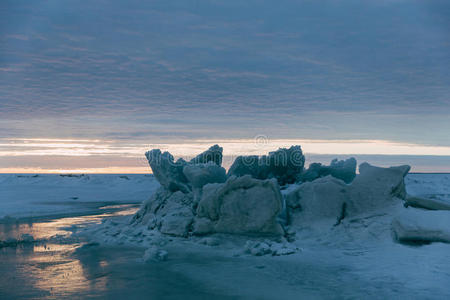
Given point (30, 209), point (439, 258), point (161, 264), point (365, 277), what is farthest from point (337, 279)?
point (30, 209)

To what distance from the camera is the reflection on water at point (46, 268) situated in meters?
7.30

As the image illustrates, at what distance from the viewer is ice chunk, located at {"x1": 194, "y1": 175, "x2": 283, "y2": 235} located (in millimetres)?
11961

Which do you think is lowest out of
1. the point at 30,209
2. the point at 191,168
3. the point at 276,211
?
the point at 30,209

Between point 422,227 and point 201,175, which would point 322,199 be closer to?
point 422,227

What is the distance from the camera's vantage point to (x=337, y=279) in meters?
7.76

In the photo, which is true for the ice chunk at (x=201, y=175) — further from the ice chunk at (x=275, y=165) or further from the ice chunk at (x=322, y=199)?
the ice chunk at (x=322, y=199)

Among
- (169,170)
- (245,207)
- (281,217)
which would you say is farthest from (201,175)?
(281,217)

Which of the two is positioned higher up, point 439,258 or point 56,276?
point 439,258

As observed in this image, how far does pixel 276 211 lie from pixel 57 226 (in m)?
9.75

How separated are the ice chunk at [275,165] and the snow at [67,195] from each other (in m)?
11.2

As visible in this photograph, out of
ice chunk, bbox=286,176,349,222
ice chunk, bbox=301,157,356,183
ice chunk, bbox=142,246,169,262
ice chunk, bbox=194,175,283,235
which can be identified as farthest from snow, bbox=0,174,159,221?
ice chunk, bbox=286,176,349,222

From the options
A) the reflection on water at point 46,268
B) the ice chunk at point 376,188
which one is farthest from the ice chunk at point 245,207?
the reflection on water at point 46,268

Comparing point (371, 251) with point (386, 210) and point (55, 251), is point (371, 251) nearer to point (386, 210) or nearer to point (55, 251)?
point (386, 210)

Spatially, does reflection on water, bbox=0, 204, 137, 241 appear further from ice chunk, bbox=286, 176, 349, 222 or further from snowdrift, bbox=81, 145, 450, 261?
ice chunk, bbox=286, 176, 349, 222
